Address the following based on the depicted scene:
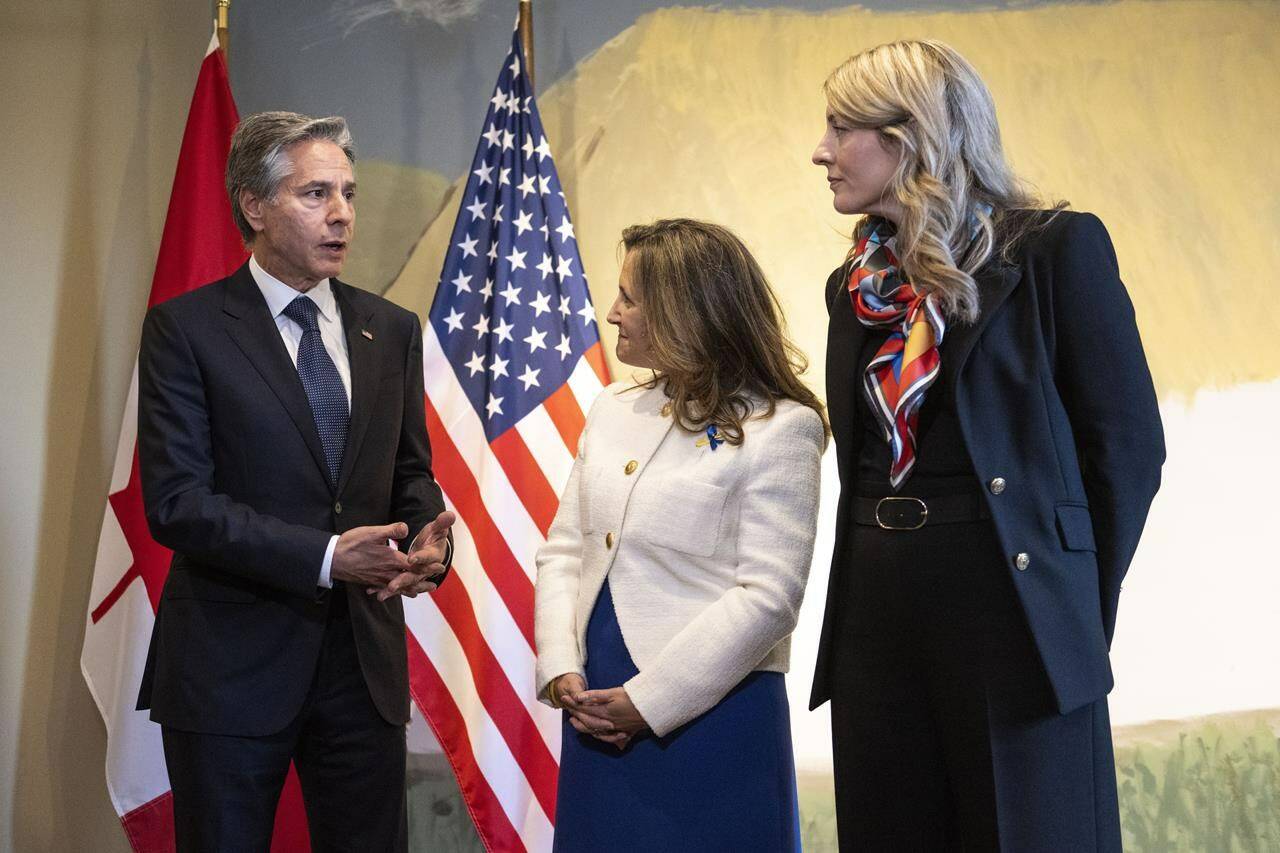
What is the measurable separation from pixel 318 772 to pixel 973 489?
4.22ft

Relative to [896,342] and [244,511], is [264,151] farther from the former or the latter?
[896,342]

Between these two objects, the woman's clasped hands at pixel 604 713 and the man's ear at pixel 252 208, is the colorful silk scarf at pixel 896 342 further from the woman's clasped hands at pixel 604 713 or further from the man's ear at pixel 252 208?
the man's ear at pixel 252 208

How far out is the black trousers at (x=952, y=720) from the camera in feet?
5.34

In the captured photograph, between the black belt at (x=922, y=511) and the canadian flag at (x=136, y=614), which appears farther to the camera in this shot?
the canadian flag at (x=136, y=614)

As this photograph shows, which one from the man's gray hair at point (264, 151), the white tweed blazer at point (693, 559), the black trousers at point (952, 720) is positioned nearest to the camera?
the black trousers at point (952, 720)

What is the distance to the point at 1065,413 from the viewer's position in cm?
173

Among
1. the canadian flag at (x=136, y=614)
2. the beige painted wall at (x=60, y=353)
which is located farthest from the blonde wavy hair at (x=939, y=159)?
the beige painted wall at (x=60, y=353)

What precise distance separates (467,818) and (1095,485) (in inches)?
98.6

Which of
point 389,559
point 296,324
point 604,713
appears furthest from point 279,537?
point 604,713

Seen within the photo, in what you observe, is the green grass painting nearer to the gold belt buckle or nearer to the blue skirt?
the blue skirt

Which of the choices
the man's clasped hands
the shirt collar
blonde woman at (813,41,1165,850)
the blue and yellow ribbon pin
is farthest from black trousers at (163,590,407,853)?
blonde woman at (813,41,1165,850)

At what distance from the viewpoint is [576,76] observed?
12.6 ft

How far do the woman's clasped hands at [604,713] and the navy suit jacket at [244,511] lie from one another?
1.20 ft

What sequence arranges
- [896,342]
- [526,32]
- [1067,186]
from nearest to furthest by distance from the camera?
[896,342], [526,32], [1067,186]
